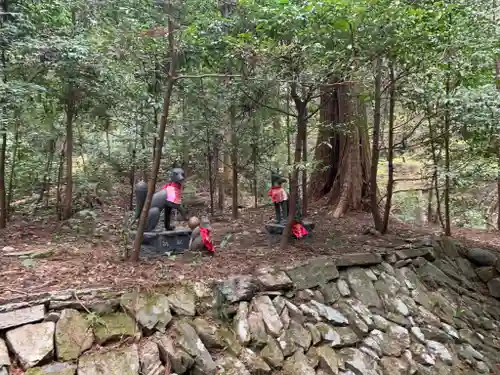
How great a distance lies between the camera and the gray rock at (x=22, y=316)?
2739 mm

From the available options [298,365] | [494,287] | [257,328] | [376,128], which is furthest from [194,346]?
[494,287]

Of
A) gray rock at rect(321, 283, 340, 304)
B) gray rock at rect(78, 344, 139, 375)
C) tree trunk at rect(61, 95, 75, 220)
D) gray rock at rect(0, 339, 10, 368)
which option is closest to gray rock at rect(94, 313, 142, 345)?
gray rock at rect(78, 344, 139, 375)

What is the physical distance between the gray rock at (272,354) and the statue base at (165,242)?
59.8 inches

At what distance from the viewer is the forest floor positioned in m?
3.52

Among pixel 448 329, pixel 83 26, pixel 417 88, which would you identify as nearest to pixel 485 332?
pixel 448 329

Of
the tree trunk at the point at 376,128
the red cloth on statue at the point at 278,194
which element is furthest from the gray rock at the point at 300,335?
the tree trunk at the point at 376,128

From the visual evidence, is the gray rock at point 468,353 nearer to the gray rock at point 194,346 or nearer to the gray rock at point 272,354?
the gray rock at point 272,354

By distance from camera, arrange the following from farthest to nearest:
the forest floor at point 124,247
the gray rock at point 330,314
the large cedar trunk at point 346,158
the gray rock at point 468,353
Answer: the large cedar trunk at point 346,158 → the gray rock at point 468,353 → the gray rock at point 330,314 → the forest floor at point 124,247

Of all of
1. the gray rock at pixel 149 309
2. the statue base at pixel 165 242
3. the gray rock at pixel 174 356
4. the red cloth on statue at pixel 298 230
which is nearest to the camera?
the gray rock at pixel 174 356

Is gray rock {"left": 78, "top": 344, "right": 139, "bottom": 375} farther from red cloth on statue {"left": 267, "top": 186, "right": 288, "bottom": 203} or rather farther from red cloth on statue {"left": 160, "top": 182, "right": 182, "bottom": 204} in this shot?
red cloth on statue {"left": 267, "top": 186, "right": 288, "bottom": 203}

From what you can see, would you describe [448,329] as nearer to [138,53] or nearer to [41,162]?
[138,53]

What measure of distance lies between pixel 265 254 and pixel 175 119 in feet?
12.3

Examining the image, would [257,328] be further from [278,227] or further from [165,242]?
[278,227]

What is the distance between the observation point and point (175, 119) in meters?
7.44
